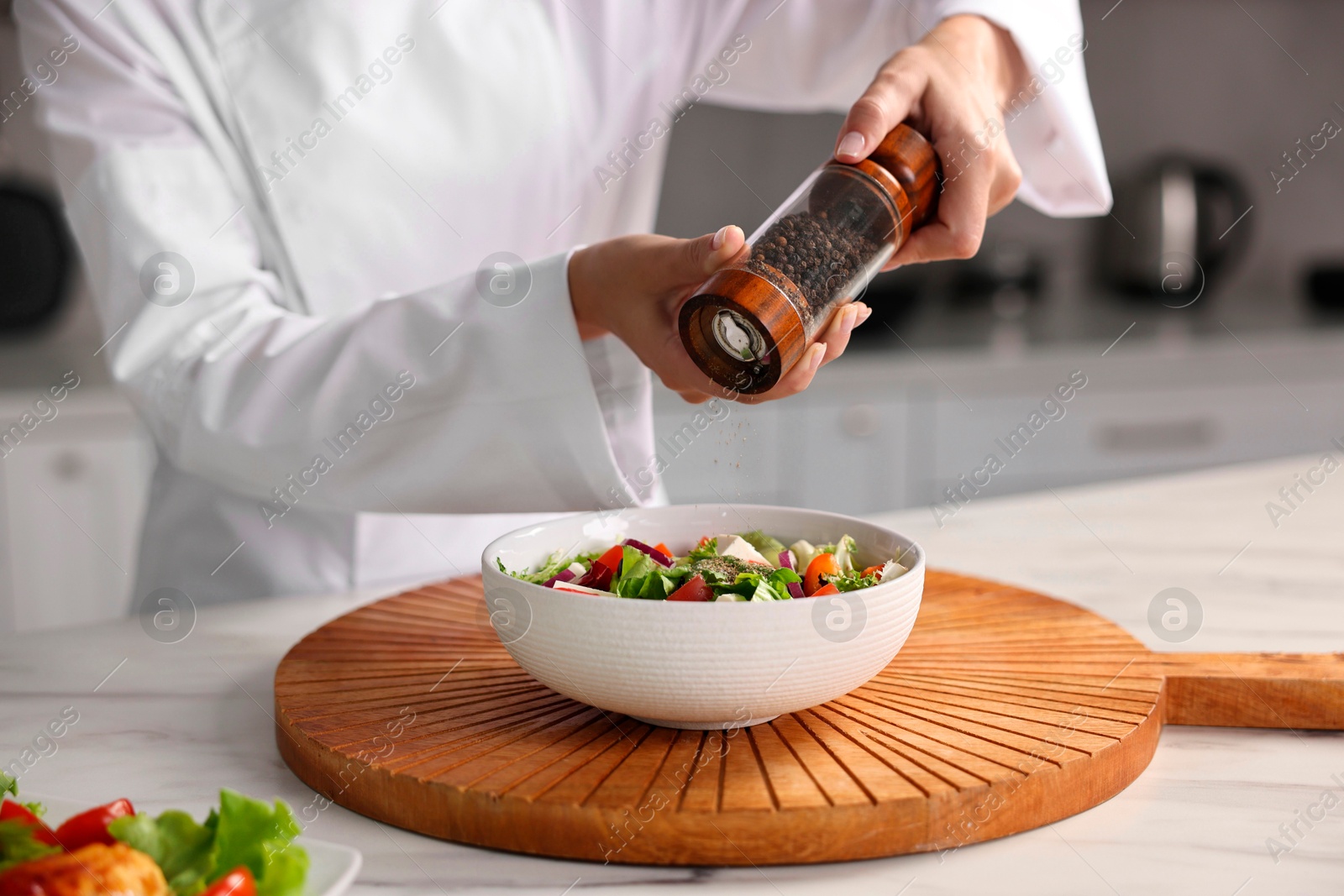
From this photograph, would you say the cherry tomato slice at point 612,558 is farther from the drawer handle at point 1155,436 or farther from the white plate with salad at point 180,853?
the drawer handle at point 1155,436

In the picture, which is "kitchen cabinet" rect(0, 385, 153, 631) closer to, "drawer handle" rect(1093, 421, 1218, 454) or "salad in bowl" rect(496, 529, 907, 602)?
"salad in bowl" rect(496, 529, 907, 602)

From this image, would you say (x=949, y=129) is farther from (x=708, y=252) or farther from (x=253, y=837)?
(x=253, y=837)

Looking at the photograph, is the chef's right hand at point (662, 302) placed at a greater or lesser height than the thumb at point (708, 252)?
lesser

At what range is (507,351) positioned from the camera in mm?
900

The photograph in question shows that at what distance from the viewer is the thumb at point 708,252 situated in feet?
2.36

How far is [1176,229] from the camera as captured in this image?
304cm

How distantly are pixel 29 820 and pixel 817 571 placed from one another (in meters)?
0.46

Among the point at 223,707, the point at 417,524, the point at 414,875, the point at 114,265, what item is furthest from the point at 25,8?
the point at 414,875

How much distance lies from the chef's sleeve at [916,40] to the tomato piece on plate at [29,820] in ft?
3.32

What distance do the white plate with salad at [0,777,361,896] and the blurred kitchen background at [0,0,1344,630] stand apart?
1423 mm

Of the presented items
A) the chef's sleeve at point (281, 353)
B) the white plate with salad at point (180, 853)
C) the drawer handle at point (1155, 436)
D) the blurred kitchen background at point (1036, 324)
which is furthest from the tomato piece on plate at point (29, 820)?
the drawer handle at point (1155, 436)

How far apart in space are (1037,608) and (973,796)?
374 mm

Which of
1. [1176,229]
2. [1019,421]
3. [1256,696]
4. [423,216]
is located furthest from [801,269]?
[1176,229]

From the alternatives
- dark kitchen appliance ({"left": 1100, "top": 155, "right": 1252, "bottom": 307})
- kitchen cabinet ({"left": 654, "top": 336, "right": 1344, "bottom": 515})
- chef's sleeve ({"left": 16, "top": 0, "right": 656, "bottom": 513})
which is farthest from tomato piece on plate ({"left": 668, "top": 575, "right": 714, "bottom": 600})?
dark kitchen appliance ({"left": 1100, "top": 155, "right": 1252, "bottom": 307})
